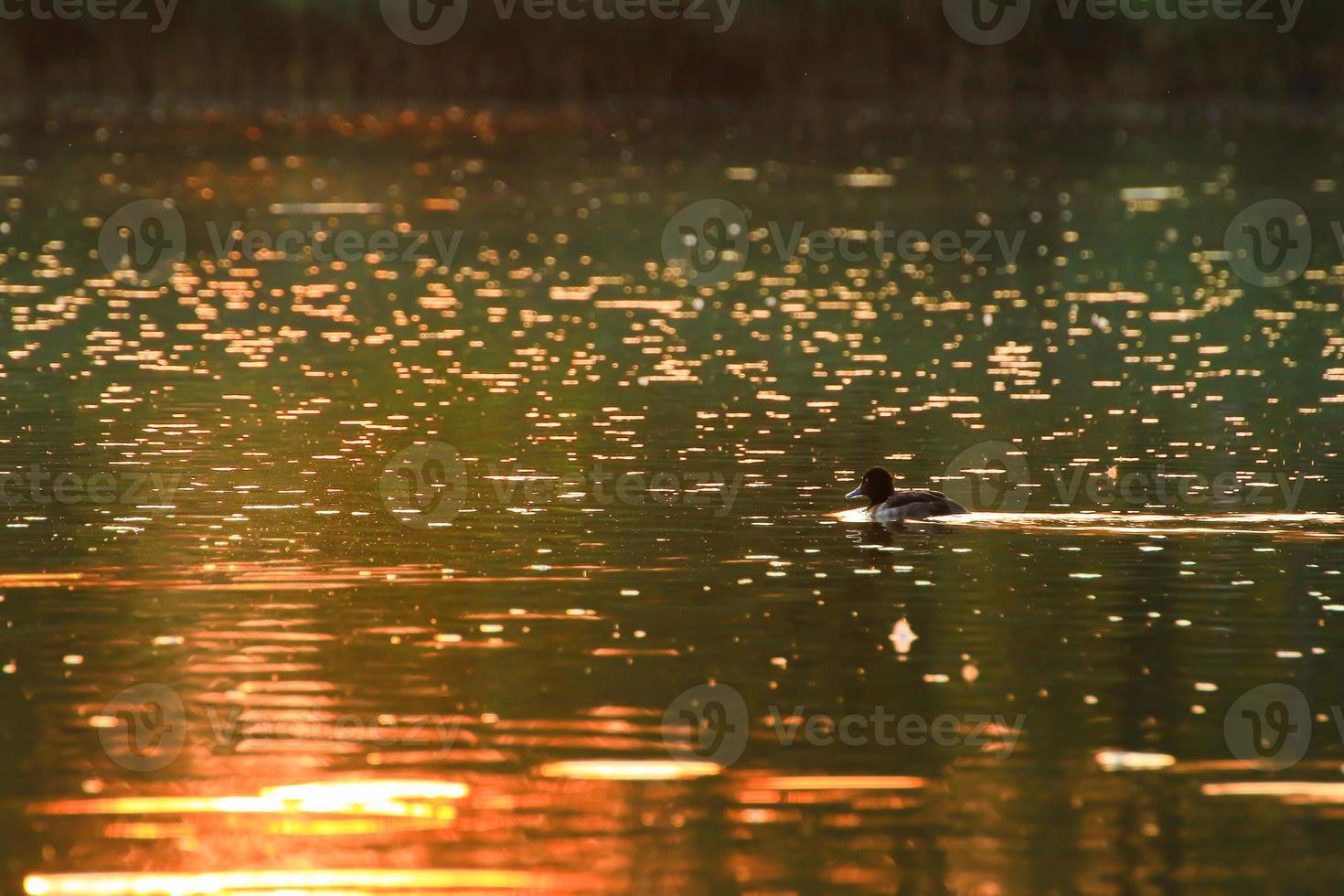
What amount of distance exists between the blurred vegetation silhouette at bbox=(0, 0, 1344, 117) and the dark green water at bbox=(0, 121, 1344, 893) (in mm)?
36894

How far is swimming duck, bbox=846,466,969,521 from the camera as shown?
20547mm

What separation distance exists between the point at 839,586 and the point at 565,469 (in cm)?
607

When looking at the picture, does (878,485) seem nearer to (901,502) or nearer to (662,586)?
(901,502)

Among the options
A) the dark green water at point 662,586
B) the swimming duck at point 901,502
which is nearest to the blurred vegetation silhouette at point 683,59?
the dark green water at point 662,586

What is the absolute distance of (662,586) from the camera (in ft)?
59.6

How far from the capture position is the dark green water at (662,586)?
1230 cm

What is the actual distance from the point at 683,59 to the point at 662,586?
66.3 meters

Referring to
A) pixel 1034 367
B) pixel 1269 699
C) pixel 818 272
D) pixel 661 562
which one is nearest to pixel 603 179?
pixel 818 272

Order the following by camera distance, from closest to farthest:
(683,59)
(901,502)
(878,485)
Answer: (901,502) → (878,485) → (683,59)

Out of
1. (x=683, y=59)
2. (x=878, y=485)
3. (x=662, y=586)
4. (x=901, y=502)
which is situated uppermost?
(x=683, y=59)

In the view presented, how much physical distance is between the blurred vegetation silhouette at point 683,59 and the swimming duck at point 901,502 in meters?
57.9

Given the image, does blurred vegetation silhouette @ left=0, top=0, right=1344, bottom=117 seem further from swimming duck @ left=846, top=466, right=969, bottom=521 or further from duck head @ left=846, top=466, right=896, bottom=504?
swimming duck @ left=846, top=466, right=969, bottom=521

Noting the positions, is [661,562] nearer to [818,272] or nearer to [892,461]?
[892,461]

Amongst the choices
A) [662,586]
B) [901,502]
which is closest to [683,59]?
[901,502]
